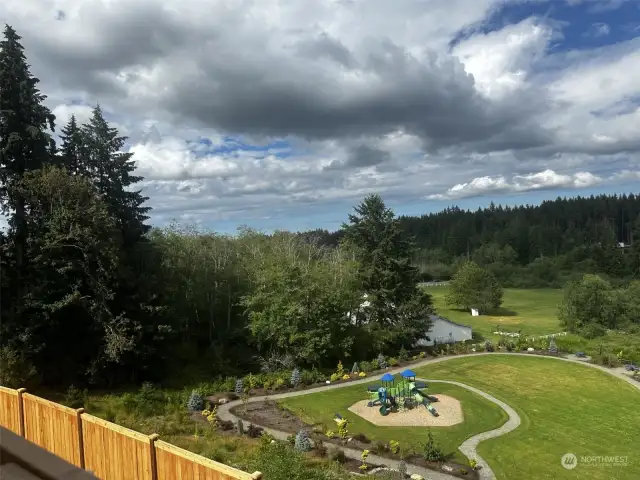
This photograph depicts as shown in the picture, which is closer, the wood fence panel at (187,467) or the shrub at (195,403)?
the wood fence panel at (187,467)

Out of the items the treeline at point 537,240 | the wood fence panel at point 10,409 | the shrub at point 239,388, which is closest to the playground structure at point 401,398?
the shrub at point 239,388

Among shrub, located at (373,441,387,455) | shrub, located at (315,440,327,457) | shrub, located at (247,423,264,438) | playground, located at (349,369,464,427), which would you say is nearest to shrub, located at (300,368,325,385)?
playground, located at (349,369,464,427)

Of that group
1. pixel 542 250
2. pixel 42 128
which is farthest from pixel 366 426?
pixel 542 250

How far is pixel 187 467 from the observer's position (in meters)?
6.18

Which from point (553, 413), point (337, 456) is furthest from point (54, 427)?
point (553, 413)

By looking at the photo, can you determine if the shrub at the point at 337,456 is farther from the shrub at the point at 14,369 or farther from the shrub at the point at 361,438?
the shrub at the point at 14,369

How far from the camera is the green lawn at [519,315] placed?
52219mm

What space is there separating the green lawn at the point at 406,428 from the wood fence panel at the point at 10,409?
13300mm

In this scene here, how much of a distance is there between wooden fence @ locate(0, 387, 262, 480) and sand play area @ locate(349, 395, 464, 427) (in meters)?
15.8

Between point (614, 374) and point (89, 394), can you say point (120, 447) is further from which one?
point (614, 374)

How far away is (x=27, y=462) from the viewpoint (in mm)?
3184

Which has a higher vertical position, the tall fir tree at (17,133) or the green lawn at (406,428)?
the tall fir tree at (17,133)

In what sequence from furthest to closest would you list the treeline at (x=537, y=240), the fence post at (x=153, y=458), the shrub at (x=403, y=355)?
the treeline at (x=537, y=240) → the shrub at (x=403, y=355) → the fence post at (x=153, y=458)

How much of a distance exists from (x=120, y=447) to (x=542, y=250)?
120539mm
